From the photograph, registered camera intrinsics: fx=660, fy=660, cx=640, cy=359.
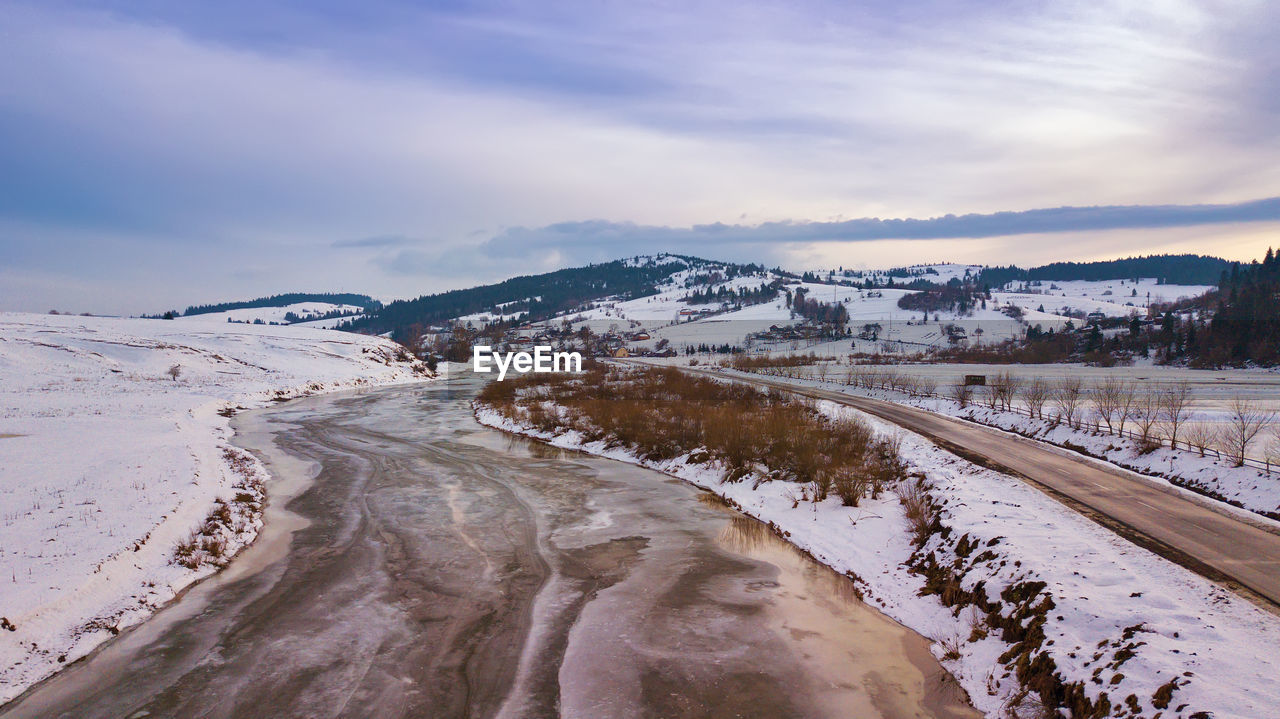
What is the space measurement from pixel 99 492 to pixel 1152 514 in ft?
A: 94.8

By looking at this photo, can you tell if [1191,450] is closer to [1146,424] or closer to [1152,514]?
[1146,424]

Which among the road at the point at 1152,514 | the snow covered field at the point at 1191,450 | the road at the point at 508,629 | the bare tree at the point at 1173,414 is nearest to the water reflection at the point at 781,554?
the road at the point at 508,629

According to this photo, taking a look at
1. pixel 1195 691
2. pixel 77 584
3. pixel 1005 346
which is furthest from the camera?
pixel 1005 346

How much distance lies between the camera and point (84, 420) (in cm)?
3406

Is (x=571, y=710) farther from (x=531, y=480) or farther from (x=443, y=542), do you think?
(x=531, y=480)

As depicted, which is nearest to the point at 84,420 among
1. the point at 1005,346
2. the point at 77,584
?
the point at 77,584

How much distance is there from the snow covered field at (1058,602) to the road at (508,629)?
884mm

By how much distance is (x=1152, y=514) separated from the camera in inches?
674

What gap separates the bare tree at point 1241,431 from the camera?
73.4 ft

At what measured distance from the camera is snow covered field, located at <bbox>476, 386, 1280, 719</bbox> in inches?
339

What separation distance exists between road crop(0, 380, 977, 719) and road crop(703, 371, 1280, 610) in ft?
19.6

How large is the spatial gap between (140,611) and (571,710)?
931 centimetres

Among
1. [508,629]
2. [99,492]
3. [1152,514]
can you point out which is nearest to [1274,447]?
[1152,514]

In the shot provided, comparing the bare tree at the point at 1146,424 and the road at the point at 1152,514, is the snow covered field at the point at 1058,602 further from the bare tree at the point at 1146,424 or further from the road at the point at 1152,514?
the bare tree at the point at 1146,424
